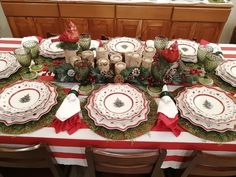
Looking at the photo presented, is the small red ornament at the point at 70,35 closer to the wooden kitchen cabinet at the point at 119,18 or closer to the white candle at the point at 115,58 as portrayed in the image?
the white candle at the point at 115,58

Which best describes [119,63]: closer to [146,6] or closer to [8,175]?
[8,175]

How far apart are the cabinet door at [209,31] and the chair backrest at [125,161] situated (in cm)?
188

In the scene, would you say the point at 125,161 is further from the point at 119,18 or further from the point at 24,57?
the point at 119,18

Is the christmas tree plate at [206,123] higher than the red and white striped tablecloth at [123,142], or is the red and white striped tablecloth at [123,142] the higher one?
the christmas tree plate at [206,123]

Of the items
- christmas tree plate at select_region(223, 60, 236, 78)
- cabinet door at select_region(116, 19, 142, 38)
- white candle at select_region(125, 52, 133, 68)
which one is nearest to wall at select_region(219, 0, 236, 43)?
cabinet door at select_region(116, 19, 142, 38)

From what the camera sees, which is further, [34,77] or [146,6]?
[146,6]

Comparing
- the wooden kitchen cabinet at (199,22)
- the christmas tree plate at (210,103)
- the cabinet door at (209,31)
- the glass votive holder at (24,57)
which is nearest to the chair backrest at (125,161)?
the christmas tree plate at (210,103)

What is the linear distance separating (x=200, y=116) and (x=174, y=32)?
5.54 feet

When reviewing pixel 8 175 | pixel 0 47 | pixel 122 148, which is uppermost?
pixel 0 47

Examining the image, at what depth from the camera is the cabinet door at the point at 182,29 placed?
7.97 feet

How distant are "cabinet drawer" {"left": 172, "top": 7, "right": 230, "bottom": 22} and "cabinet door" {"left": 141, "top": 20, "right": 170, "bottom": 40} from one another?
5.1 inches

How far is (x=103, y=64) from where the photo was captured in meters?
1.20

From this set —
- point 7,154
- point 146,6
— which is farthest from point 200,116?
point 146,6

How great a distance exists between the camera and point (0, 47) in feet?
5.05
